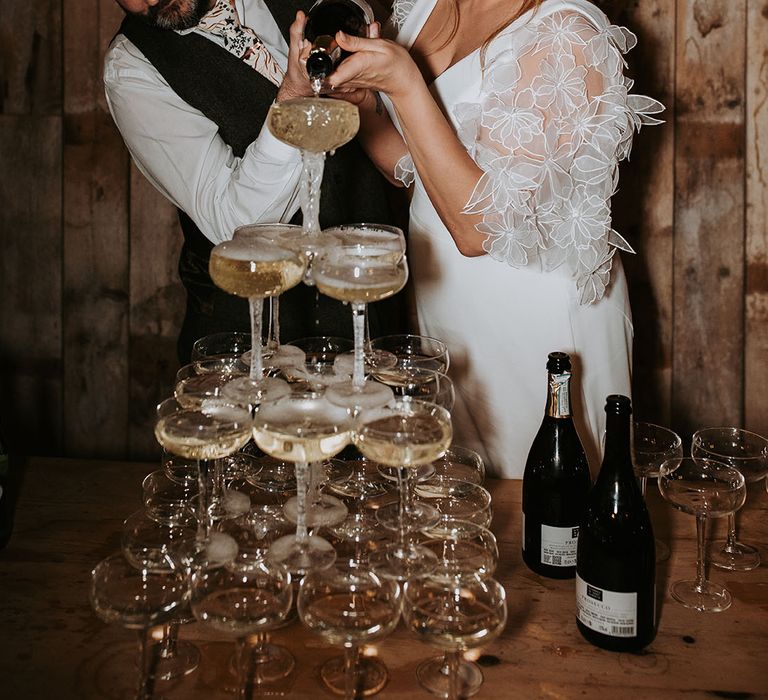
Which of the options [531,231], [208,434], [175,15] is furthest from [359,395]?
[175,15]

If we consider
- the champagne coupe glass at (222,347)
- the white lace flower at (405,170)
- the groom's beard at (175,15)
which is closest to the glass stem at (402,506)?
the champagne coupe glass at (222,347)

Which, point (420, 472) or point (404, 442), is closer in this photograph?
point (404, 442)

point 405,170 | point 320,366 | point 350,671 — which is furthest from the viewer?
point 405,170

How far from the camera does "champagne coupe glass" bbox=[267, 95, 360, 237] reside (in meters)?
1.00

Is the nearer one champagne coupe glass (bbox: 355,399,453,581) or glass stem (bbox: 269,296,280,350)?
champagne coupe glass (bbox: 355,399,453,581)

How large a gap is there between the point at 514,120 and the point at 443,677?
94 cm

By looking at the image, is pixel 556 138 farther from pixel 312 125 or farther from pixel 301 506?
pixel 301 506

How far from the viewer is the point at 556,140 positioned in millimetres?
1478

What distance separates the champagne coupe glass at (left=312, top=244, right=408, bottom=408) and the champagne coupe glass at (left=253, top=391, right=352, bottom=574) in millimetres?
26

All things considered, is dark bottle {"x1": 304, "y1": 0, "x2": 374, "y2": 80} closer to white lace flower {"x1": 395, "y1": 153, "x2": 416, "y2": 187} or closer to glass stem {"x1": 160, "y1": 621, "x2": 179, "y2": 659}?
white lace flower {"x1": 395, "y1": 153, "x2": 416, "y2": 187}

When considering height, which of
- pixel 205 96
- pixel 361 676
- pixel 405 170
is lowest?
pixel 361 676

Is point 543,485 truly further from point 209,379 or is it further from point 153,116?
point 153,116

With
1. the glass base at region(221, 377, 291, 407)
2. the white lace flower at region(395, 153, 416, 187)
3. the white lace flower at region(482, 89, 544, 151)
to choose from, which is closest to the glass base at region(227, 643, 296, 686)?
the glass base at region(221, 377, 291, 407)

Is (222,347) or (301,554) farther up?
(222,347)
